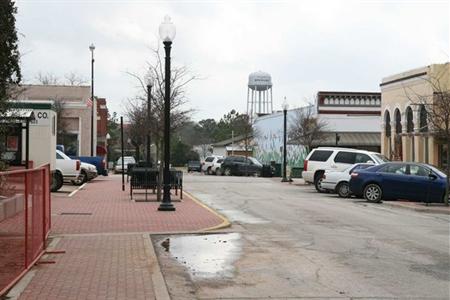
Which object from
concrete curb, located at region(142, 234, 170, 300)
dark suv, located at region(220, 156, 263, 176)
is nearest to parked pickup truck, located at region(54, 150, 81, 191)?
concrete curb, located at region(142, 234, 170, 300)

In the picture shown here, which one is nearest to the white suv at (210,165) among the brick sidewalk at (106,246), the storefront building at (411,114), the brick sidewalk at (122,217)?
the storefront building at (411,114)

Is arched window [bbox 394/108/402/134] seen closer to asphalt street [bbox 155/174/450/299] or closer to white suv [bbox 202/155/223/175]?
white suv [bbox 202/155/223/175]

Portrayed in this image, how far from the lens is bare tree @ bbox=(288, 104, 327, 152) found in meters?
45.0

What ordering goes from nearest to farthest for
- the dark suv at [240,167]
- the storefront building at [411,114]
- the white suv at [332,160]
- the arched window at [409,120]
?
1. the white suv at [332,160]
2. the storefront building at [411,114]
3. the arched window at [409,120]
4. the dark suv at [240,167]

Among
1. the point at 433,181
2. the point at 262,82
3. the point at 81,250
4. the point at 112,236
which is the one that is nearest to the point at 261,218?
the point at 112,236

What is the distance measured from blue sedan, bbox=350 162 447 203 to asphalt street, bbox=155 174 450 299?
440 cm

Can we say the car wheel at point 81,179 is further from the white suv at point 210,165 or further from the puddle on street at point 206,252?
the white suv at point 210,165

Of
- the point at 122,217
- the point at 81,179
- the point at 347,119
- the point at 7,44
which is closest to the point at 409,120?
the point at 81,179

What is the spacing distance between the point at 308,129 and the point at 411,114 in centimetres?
1169

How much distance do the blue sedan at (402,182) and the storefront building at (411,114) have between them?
8.69 meters

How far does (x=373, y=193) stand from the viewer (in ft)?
72.7

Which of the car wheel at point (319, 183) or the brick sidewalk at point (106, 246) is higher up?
the car wheel at point (319, 183)

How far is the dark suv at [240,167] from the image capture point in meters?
48.6

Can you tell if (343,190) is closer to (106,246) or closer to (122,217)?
(122,217)
